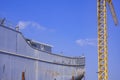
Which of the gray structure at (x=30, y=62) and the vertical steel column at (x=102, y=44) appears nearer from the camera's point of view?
the gray structure at (x=30, y=62)

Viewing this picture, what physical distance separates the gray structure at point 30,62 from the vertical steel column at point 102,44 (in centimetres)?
733

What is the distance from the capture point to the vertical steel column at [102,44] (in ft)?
195

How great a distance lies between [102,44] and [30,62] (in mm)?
17332

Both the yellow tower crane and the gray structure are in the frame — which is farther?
the yellow tower crane

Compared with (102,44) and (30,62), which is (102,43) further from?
(30,62)

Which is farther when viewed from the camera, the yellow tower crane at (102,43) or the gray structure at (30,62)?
the yellow tower crane at (102,43)

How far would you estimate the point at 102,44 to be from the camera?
61188mm

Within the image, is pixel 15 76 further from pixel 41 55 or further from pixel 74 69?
pixel 74 69

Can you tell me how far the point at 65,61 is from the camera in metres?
65.1

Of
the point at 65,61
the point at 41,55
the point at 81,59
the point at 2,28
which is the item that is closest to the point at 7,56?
the point at 2,28

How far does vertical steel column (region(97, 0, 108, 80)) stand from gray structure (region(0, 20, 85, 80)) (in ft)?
24.0

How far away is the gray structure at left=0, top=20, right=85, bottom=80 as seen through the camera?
43.1 m

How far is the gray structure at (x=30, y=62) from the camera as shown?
43125mm

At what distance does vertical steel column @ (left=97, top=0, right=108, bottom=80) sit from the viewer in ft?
195
